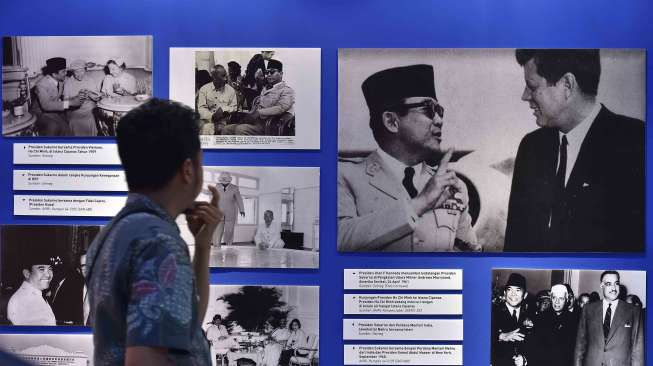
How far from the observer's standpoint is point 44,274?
3871mm

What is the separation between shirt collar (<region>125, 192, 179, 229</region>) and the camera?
5.71ft

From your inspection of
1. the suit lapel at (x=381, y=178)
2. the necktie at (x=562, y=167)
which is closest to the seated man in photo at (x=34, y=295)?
the suit lapel at (x=381, y=178)

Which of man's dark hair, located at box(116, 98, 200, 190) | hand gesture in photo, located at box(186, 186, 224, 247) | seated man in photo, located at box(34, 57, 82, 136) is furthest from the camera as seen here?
seated man in photo, located at box(34, 57, 82, 136)

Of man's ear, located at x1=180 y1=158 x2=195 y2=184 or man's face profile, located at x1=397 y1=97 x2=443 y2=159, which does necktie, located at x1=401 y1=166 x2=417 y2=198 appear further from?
man's ear, located at x1=180 y1=158 x2=195 y2=184

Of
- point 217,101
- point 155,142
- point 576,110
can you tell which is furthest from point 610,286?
point 155,142

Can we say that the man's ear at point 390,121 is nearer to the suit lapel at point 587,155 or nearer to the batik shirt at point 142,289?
the suit lapel at point 587,155

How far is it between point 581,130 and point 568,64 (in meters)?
0.36

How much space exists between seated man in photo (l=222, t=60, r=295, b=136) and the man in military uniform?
5.86ft

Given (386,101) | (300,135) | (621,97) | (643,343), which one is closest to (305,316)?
(300,135)

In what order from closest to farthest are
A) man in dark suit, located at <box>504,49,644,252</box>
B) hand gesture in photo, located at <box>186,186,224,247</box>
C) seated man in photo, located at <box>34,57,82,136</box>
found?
hand gesture in photo, located at <box>186,186,224,247</box> → man in dark suit, located at <box>504,49,644,252</box> → seated man in photo, located at <box>34,57,82,136</box>

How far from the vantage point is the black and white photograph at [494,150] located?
12.4ft

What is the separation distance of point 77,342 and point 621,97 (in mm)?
3281

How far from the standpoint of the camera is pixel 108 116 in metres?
3.86

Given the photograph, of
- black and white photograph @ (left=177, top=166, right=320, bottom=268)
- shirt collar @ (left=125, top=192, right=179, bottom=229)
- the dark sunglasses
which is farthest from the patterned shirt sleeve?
the dark sunglasses
